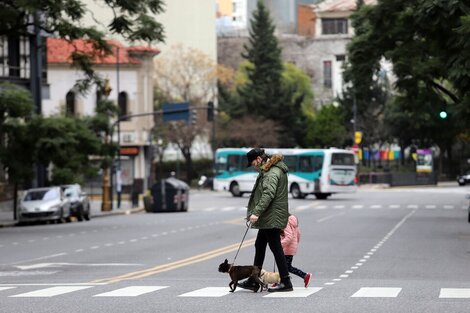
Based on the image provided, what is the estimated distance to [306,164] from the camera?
7712 centimetres

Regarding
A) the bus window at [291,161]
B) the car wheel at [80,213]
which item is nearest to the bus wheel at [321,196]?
the bus window at [291,161]

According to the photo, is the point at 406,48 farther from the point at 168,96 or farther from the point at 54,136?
the point at 168,96

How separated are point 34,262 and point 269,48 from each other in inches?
3676

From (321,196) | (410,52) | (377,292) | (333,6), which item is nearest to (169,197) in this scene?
(321,196)

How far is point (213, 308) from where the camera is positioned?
557 inches

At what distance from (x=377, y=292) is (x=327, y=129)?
101 meters

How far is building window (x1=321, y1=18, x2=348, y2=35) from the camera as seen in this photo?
145125 mm

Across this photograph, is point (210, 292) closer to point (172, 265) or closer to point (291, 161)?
point (172, 265)

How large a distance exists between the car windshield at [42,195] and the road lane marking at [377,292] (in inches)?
1367

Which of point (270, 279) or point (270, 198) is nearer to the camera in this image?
point (270, 198)

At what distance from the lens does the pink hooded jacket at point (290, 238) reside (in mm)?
17312

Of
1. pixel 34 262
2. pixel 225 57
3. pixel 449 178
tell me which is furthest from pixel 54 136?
pixel 225 57

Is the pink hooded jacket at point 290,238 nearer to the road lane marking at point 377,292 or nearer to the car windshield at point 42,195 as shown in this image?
the road lane marking at point 377,292

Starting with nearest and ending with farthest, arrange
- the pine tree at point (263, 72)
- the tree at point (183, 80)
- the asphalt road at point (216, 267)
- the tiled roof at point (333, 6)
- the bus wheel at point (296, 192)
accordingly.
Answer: the asphalt road at point (216, 267) < the bus wheel at point (296, 192) < the tree at point (183, 80) < the pine tree at point (263, 72) < the tiled roof at point (333, 6)
